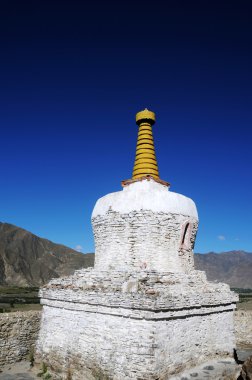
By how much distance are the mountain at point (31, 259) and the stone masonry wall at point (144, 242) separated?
9026 cm

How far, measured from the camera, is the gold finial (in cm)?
1360

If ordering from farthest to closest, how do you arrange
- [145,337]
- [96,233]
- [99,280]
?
[96,233]
[99,280]
[145,337]

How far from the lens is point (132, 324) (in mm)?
9344

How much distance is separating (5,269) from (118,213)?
97.6 meters

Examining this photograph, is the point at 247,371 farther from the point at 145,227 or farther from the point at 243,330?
the point at 243,330

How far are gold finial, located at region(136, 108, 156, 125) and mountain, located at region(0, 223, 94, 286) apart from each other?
90.0m

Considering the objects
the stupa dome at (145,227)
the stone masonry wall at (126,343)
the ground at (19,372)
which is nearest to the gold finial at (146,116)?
the stupa dome at (145,227)

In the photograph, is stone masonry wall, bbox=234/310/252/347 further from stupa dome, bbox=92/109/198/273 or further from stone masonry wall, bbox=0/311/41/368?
stone masonry wall, bbox=0/311/41/368

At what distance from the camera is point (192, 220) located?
40.5ft

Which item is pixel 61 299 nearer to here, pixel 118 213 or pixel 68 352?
pixel 68 352

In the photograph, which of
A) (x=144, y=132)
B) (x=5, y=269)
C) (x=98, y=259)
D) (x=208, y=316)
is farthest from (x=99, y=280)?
(x=5, y=269)

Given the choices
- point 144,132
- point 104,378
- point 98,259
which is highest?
point 144,132

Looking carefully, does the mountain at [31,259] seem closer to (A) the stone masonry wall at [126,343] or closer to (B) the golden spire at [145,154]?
(A) the stone masonry wall at [126,343]

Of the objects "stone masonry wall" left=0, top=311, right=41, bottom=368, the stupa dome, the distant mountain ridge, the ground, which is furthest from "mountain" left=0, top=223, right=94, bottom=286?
the stupa dome
